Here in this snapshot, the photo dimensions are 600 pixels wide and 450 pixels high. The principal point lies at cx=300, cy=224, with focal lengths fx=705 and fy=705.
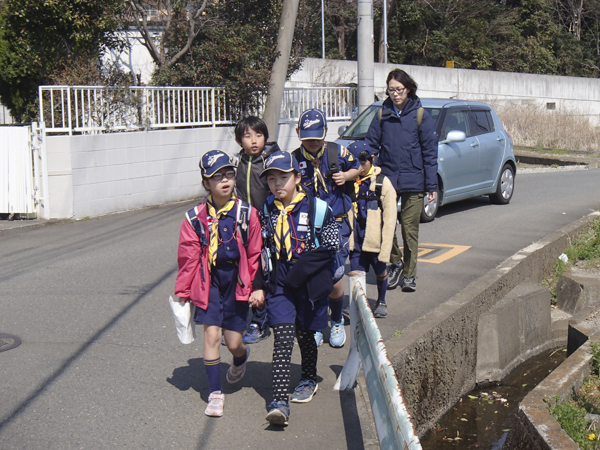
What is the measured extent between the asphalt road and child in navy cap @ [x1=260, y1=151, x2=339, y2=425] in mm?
443

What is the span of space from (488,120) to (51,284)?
25.3 ft

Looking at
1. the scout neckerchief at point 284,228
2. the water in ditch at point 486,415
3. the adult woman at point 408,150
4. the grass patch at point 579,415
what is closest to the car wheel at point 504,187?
the water in ditch at point 486,415

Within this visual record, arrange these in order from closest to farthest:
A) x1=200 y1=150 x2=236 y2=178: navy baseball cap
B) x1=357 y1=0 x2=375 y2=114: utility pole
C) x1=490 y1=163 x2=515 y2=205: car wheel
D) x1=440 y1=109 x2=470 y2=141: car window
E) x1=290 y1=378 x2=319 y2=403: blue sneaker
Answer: x1=200 y1=150 x2=236 y2=178: navy baseball cap → x1=290 y1=378 x2=319 y2=403: blue sneaker → x1=440 y1=109 x2=470 y2=141: car window → x1=490 y1=163 x2=515 y2=205: car wheel → x1=357 y1=0 x2=375 y2=114: utility pole

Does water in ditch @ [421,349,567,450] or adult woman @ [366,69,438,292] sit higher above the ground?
adult woman @ [366,69,438,292]

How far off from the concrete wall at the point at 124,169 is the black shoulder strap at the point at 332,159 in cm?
678

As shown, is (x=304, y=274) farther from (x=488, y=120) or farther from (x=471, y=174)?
(x=488, y=120)

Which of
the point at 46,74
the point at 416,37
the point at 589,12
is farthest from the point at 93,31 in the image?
the point at 589,12

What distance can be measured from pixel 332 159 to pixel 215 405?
202 centimetres

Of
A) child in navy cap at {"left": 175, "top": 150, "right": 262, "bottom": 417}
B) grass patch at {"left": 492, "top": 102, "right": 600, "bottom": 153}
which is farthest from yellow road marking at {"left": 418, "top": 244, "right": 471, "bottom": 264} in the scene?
grass patch at {"left": 492, "top": 102, "right": 600, "bottom": 153}

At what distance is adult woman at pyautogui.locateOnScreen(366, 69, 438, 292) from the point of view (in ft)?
21.5

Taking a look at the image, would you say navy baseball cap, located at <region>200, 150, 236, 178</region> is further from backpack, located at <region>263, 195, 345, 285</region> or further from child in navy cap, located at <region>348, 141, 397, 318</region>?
child in navy cap, located at <region>348, 141, 397, 318</region>

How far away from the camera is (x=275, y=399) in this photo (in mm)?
4297

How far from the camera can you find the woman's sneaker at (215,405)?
441 centimetres

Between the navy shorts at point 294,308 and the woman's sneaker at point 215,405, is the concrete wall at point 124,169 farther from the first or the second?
the navy shorts at point 294,308
